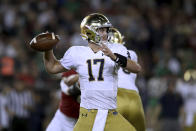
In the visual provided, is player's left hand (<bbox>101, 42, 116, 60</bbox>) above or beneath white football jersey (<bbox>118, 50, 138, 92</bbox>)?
above

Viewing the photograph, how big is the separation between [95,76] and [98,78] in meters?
0.04

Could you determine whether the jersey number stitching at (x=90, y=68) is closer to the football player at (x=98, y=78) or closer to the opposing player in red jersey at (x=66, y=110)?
the football player at (x=98, y=78)

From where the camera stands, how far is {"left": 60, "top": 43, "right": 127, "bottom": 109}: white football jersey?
5.59 meters

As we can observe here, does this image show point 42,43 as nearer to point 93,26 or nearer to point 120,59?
point 93,26

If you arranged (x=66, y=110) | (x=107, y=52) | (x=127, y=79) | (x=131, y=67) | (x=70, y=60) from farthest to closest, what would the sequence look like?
(x=66, y=110) < (x=127, y=79) < (x=70, y=60) < (x=131, y=67) < (x=107, y=52)

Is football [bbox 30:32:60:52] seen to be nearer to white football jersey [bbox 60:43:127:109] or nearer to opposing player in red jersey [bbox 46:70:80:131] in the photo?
white football jersey [bbox 60:43:127:109]

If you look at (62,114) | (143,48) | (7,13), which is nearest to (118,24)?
(143,48)

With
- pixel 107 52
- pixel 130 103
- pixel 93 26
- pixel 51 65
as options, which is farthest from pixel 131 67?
pixel 130 103

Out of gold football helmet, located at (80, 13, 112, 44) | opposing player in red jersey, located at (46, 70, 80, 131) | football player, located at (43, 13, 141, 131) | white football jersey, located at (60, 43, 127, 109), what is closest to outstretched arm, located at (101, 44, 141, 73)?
football player, located at (43, 13, 141, 131)

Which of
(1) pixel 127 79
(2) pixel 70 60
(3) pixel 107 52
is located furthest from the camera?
(1) pixel 127 79

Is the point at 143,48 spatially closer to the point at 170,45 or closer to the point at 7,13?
the point at 170,45

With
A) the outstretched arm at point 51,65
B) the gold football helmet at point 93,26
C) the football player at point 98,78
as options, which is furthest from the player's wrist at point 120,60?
the outstretched arm at point 51,65

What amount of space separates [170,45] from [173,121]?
288 cm

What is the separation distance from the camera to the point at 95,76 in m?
5.61
